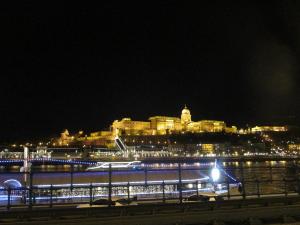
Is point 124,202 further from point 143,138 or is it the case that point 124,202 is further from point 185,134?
point 185,134

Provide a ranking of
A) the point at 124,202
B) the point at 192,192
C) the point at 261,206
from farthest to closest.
A: the point at 192,192, the point at 124,202, the point at 261,206

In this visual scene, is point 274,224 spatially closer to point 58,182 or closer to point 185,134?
point 58,182

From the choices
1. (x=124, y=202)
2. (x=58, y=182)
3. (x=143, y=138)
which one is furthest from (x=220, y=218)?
(x=143, y=138)

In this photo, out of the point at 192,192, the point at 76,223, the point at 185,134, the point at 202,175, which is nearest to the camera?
the point at 76,223

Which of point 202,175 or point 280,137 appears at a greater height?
point 280,137

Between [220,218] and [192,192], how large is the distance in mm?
7581

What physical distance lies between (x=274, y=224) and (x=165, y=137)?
178 m

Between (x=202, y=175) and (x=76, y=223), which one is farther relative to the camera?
(x=202, y=175)

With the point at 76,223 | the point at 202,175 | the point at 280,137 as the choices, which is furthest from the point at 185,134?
the point at 76,223

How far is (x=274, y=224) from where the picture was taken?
454 inches

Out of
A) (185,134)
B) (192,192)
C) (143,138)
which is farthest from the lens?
(185,134)

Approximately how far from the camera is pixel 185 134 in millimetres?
196750

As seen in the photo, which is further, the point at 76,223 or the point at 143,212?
the point at 143,212

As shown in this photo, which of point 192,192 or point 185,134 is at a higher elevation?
point 185,134
